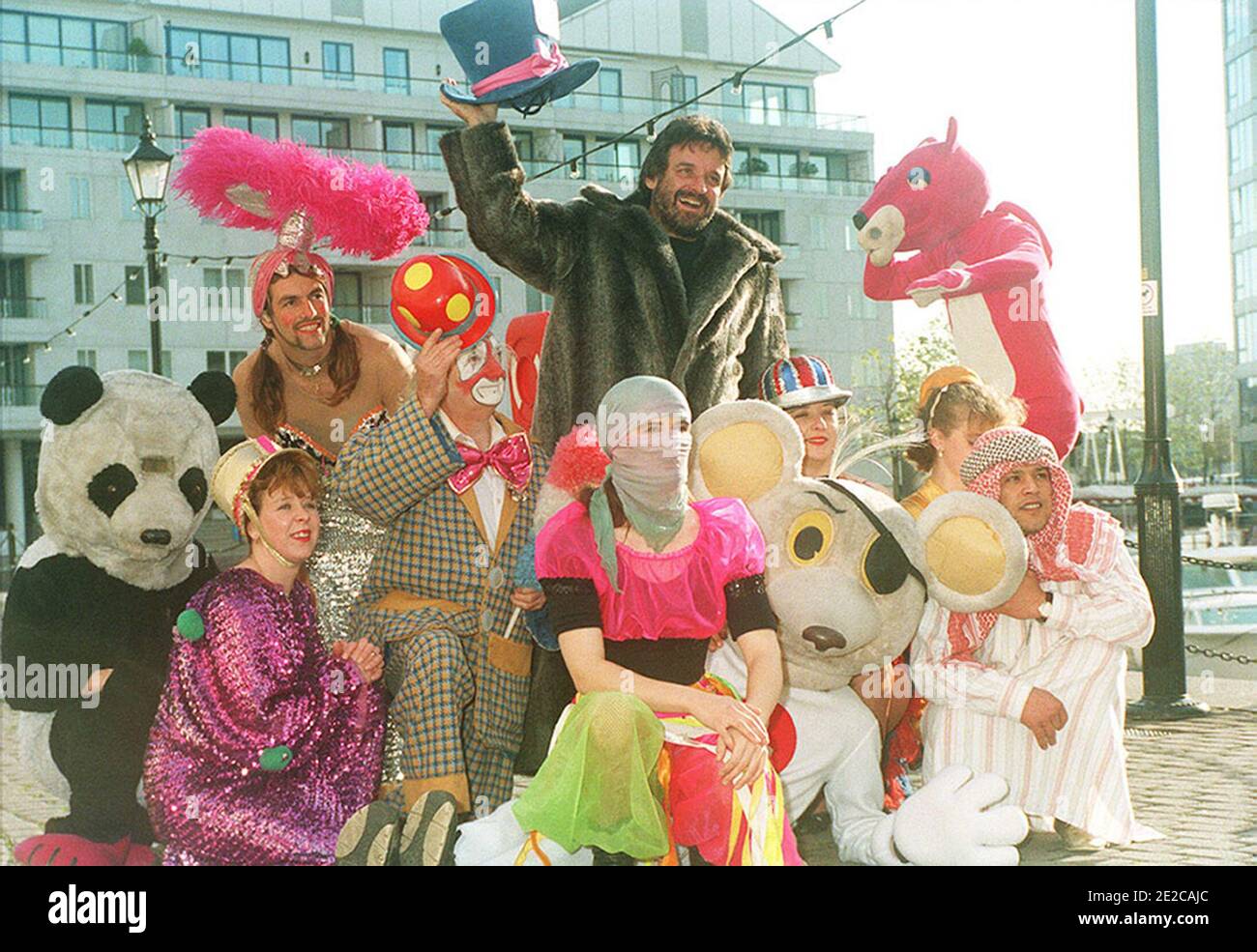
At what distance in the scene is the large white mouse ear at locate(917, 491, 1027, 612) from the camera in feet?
11.7

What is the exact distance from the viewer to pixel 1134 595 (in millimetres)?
3732

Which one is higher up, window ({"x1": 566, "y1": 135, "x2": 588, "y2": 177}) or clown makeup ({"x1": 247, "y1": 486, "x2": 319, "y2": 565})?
window ({"x1": 566, "y1": 135, "x2": 588, "y2": 177})

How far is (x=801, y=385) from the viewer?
3.80m

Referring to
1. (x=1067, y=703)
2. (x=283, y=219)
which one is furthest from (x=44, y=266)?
(x=1067, y=703)

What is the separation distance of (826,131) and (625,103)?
0.56 meters

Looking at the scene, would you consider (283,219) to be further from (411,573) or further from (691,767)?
(691,767)

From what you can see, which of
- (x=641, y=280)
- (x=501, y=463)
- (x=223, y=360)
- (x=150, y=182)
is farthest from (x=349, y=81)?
(x=501, y=463)

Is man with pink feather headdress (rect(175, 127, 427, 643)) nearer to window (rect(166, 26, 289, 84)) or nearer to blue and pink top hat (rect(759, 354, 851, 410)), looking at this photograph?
window (rect(166, 26, 289, 84))

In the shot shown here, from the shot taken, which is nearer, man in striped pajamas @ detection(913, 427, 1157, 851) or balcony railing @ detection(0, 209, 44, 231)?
balcony railing @ detection(0, 209, 44, 231)

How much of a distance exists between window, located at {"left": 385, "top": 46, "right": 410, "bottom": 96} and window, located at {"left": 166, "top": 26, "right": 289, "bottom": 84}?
0.30ft

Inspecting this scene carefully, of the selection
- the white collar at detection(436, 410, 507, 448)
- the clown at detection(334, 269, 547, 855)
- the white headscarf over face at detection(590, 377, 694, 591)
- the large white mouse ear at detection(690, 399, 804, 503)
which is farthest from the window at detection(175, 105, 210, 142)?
the large white mouse ear at detection(690, 399, 804, 503)

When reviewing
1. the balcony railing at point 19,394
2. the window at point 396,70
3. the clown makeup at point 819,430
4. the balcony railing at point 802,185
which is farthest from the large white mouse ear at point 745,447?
the balcony railing at point 19,394

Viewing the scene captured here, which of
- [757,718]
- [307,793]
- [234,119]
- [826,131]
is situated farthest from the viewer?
[826,131]

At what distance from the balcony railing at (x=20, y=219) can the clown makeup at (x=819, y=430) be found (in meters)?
1.87
